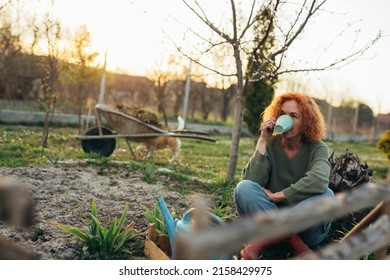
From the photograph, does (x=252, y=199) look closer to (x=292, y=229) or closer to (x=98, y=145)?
(x=292, y=229)

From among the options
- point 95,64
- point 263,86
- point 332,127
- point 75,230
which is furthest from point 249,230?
point 332,127

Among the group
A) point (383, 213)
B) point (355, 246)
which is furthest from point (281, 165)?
point (355, 246)

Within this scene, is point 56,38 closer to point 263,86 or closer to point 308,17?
point 308,17

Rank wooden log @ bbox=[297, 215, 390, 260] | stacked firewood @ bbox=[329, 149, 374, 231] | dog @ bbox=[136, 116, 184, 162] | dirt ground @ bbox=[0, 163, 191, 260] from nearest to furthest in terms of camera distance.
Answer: wooden log @ bbox=[297, 215, 390, 260], dirt ground @ bbox=[0, 163, 191, 260], stacked firewood @ bbox=[329, 149, 374, 231], dog @ bbox=[136, 116, 184, 162]

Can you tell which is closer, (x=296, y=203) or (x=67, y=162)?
(x=296, y=203)

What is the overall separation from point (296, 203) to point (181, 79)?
43.2 ft

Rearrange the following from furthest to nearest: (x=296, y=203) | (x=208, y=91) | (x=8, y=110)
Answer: (x=208, y=91) → (x=8, y=110) → (x=296, y=203)

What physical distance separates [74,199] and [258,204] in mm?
1560

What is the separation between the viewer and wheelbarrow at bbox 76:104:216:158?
19.7ft

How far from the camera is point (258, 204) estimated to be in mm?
2453

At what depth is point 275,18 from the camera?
4012 millimetres

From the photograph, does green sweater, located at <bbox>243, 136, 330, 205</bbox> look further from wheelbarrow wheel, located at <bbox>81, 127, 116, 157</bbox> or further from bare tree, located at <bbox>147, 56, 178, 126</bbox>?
bare tree, located at <bbox>147, 56, 178, 126</bbox>

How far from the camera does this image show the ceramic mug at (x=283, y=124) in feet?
8.36

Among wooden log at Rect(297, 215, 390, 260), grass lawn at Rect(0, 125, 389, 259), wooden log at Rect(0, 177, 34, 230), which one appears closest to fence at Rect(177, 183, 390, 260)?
wooden log at Rect(297, 215, 390, 260)
